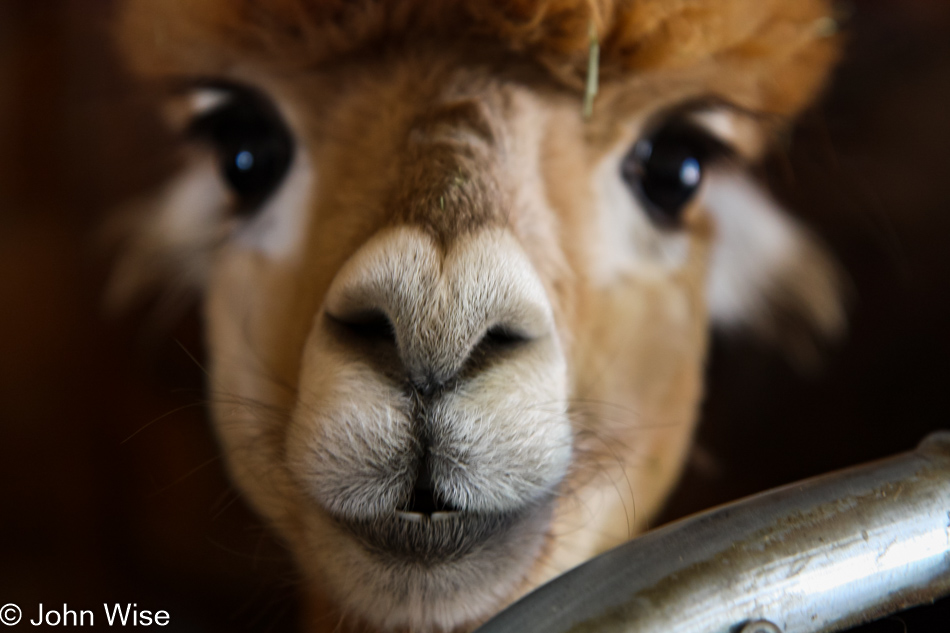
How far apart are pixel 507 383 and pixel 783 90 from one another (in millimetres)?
587

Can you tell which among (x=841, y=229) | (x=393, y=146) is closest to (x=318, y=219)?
(x=393, y=146)

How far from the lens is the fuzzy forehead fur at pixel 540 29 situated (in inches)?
26.5

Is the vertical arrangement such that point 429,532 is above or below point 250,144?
below

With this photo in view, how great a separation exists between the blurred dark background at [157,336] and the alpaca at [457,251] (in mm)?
164

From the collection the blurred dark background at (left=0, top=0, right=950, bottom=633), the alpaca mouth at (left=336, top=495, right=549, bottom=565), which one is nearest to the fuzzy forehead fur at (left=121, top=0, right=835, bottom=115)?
the blurred dark background at (left=0, top=0, right=950, bottom=633)

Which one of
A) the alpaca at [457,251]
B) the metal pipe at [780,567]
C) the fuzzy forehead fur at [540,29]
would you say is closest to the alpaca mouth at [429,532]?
the alpaca at [457,251]

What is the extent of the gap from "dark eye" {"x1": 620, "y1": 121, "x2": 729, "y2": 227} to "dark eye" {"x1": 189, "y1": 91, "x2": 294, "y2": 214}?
17.8 inches

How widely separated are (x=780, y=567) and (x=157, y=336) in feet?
3.62

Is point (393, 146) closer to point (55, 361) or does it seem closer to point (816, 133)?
point (816, 133)

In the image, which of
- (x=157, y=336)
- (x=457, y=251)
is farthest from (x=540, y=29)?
(x=157, y=336)

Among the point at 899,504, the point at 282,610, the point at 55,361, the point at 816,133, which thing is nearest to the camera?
the point at 899,504

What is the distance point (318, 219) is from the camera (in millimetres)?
786

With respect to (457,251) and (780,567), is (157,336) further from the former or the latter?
(780,567)

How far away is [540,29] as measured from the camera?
2.22 ft
